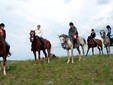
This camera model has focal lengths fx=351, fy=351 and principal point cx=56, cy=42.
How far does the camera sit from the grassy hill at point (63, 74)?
22656 millimetres

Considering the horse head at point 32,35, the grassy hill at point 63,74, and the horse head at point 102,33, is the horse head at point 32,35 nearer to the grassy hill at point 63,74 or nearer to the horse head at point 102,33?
the grassy hill at point 63,74

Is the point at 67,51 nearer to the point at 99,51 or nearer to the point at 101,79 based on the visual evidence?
the point at 101,79

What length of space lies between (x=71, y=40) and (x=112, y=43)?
31.5 feet

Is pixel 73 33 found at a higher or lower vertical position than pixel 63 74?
higher

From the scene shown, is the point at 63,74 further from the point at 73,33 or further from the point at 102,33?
the point at 102,33

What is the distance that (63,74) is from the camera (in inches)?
968

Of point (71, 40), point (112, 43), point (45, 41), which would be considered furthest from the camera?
point (112, 43)

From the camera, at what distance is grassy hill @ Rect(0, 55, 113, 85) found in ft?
74.3

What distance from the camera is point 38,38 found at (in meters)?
31.3

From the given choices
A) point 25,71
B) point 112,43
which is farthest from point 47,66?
point 112,43

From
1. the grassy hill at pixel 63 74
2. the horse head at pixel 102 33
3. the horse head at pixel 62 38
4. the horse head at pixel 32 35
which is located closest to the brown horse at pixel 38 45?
the horse head at pixel 32 35

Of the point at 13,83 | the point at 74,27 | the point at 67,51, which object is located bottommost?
the point at 13,83

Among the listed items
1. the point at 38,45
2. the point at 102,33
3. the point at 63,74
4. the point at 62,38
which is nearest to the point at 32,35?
the point at 38,45

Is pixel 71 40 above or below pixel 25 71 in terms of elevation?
above
